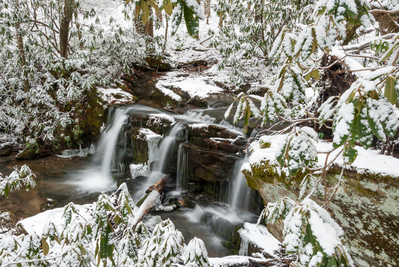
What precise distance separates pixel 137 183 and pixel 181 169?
1244 mm

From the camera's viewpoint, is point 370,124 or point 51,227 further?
point 51,227

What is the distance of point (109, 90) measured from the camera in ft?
28.3

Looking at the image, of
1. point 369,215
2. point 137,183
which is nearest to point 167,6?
point 369,215

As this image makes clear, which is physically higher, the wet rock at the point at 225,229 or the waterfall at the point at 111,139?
the waterfall at the point at 111,139

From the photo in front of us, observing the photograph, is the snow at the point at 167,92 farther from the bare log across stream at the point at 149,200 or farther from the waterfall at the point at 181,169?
the bare log across stream at the point at 149,200

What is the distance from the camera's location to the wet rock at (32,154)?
7516mm

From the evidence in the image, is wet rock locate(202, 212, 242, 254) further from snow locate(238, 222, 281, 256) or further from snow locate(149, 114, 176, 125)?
snow locate(149, 114, 176, 125)

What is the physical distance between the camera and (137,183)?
5977 mm

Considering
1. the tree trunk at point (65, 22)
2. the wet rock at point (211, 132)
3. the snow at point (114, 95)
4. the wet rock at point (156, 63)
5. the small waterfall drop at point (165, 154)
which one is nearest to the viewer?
the wet rock at point (211, 132)

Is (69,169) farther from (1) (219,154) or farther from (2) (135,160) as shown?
(1) (219,154)

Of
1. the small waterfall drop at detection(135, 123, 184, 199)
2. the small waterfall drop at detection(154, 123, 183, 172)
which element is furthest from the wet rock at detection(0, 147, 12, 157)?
the small waterfall drop at detection(154, 123, 183, 172)

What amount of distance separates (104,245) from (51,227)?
1.67ft

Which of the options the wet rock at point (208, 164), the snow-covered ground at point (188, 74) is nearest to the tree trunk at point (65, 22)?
the snow-covered ground at point (188, 74)

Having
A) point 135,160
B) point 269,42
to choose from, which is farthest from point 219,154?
point 269,42
